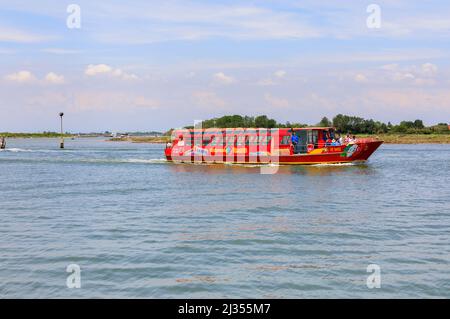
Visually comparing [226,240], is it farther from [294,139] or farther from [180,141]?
[180,141]

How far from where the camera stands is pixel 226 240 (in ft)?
48.8

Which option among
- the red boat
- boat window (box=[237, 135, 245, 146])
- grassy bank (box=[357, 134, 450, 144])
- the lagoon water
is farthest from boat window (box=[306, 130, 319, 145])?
grassy bank (box=[357, 134, 450, 144])

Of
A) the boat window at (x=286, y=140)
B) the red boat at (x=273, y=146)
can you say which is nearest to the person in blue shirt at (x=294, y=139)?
the red boat at (x=273, y=146)

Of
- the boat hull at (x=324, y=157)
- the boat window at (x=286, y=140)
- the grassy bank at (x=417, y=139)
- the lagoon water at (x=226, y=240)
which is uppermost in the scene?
the grassy bank at (x=417, y=139)

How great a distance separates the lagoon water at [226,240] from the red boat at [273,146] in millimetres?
12154

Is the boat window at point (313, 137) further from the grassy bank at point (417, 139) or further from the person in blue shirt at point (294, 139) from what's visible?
the grassy bank at point (417, 139)

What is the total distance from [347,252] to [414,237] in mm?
2791

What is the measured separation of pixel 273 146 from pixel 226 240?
28.4 metres

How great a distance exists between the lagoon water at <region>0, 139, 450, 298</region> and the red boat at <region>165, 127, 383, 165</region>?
12.2 meters

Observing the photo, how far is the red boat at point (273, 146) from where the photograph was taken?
135 ft

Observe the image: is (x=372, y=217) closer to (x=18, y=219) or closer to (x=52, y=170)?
(x=18, y=219)

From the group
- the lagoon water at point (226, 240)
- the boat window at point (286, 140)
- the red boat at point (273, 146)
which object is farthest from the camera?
the boat window at point (286, 140)

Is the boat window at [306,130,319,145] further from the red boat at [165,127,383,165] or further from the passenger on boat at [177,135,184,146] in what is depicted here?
the passenger on boat at [177,135,184,146]

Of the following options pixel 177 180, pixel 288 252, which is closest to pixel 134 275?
pixel 288 252
